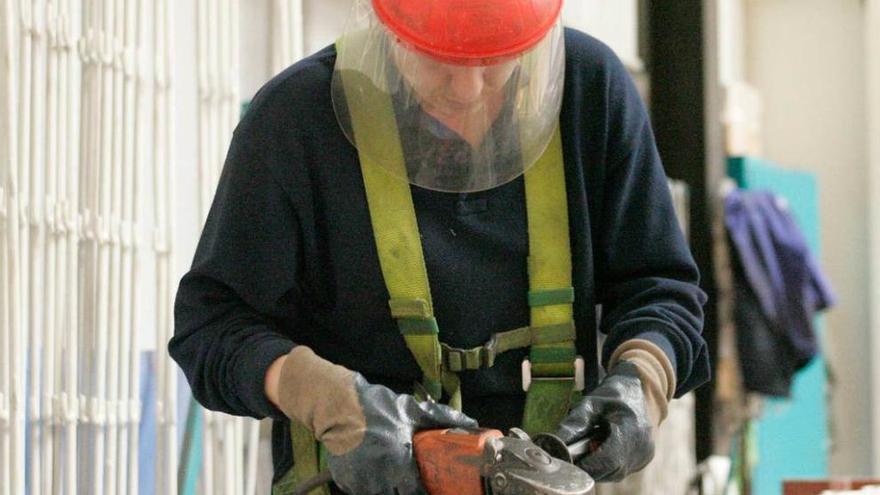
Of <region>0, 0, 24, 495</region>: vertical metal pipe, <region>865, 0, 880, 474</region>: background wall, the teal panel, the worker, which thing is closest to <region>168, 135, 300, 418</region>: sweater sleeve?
the worker

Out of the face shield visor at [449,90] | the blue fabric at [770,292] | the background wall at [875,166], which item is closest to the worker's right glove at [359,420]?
the face shield visor at [449,90]

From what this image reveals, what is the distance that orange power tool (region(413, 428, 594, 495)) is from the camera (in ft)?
4.24

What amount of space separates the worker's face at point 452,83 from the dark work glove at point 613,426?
1.22 feet

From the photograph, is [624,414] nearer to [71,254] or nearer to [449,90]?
[449,90]

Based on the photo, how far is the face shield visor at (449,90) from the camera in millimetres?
1412

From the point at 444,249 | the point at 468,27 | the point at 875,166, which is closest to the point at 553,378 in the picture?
the point at 444,249

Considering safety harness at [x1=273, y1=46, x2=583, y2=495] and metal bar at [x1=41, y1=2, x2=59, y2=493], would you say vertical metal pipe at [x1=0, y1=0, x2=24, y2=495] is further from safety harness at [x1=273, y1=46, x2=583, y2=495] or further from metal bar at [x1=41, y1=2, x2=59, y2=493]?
safety harness at [x1=273, y1=46, x2=583, y2=495]

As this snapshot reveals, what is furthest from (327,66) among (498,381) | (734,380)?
(734,380)

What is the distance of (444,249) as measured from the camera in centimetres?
157

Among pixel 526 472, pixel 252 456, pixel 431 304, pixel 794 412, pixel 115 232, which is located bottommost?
pixel 794 412

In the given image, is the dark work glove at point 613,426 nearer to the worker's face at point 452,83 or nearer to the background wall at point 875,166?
the worker's face at point 452,83

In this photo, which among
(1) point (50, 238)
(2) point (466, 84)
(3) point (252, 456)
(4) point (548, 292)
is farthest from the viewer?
(3) point (252, 456)

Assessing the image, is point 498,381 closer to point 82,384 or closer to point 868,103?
point 82,384

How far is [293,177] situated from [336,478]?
0.38 m
